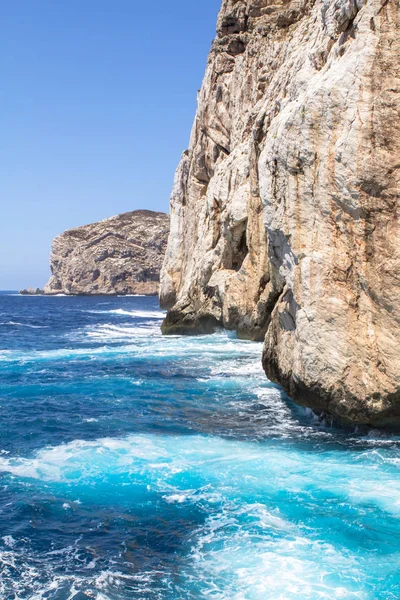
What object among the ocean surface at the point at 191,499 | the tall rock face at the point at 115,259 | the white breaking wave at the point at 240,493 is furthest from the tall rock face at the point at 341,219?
the tall rock face at the point at 115,259

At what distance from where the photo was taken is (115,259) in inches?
5709

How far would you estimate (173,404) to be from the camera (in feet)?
75.0

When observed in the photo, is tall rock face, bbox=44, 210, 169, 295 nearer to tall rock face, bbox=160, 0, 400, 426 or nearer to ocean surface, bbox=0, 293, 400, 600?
ocean surface, bbox=0, 293, 400, 600

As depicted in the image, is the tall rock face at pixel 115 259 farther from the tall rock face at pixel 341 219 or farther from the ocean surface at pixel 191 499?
the tall rock face at pixel 341 219

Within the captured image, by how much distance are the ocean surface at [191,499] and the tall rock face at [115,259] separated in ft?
393

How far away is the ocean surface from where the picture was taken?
10305 mm

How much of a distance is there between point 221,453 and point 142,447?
258 centimetres

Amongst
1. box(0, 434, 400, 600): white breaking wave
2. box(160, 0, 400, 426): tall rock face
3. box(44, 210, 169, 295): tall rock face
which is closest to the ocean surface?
box(0, 434, 400, 600): white breaking wave

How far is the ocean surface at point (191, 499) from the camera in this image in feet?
33.8

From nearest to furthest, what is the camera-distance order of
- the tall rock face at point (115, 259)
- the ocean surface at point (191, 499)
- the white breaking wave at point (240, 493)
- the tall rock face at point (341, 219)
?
the white breaking wave at point (240, 493)
the ocean surface at point (191, 499)
the tall rock face at point (341, 219)
the tall rock face at point (115, 259)

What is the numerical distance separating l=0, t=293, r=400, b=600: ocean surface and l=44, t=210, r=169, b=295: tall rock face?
393ft

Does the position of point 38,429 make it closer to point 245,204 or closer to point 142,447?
point 142,447

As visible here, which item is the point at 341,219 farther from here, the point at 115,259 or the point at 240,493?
the point at 115,259

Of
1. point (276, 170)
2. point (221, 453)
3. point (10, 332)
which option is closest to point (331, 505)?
point (221, 453)
